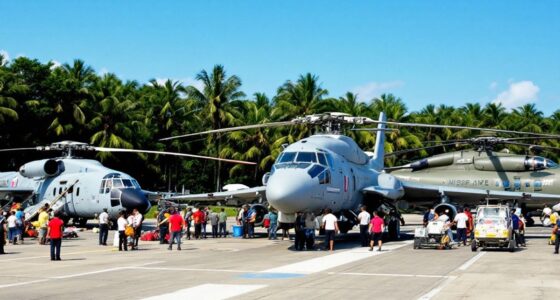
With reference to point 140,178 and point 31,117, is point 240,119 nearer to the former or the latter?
point 140,178

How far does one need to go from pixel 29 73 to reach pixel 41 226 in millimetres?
40015

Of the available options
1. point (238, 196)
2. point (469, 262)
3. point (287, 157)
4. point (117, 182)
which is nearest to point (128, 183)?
point (117, 182)

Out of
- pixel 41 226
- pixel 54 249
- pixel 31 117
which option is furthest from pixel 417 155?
pixel 54 249

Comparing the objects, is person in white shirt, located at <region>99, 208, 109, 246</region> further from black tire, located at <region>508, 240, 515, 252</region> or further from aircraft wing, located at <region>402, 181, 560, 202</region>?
black tire, located at <region>508, 240, 515, 252</region>

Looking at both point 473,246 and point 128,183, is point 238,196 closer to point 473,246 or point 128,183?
point 128,183

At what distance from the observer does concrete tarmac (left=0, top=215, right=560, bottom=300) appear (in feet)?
42.5

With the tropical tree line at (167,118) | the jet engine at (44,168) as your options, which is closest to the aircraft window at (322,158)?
the jet engine at (44,168)

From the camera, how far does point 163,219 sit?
91.5ft

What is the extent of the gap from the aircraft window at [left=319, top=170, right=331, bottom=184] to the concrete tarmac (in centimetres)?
256

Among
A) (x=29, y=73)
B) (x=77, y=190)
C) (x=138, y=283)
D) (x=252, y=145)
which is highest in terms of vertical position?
(x=29, y=73)

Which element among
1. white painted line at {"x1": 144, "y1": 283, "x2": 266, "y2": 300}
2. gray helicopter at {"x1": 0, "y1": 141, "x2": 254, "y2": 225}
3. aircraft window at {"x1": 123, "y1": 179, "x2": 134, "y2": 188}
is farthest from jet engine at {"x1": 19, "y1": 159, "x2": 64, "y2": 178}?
white painted line at {"x1": 144, "y1": 283, "x2": 266, "y2": 300}

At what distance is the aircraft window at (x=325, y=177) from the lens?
78.4 ft

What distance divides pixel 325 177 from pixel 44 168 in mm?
19352

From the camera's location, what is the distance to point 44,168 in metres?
36.6
